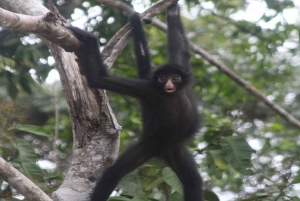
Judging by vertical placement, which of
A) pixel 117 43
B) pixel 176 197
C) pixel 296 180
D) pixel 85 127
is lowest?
pixel 176 197

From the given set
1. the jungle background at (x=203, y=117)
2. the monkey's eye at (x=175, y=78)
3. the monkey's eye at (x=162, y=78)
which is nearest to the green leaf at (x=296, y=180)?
the jungle background at (x=203, y=117)

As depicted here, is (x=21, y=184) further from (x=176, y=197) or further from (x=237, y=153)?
(x=237, y=153)

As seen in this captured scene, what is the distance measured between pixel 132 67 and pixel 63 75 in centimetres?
448

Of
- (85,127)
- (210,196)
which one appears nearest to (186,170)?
(210,196)

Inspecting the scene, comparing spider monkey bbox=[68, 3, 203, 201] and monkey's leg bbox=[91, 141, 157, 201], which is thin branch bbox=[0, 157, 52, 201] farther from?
spider monkey bbox=[68, 3, 203, 201]

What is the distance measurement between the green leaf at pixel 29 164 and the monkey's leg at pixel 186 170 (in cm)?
168

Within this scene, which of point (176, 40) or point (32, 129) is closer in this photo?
point (32, 129)

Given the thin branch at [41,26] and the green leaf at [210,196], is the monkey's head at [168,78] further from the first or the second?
the green leaf at [210,196]

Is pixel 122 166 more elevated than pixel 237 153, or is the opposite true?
pixel 237 153

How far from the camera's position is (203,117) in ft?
24.8

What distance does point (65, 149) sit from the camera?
9.38m

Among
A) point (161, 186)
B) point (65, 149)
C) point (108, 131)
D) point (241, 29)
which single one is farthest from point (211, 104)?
point (108, 131)

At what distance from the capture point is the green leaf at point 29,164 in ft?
21.4

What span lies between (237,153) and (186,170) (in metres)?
0.82
